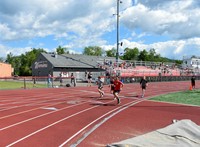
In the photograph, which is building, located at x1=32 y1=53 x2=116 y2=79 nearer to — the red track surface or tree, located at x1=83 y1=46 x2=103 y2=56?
the red track surface

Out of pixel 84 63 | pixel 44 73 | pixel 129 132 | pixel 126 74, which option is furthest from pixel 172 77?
pixel 129 132

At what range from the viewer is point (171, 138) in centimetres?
700

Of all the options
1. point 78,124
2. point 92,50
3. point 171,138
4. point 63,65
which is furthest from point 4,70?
point 171,138

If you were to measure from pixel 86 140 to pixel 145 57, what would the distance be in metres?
88.7

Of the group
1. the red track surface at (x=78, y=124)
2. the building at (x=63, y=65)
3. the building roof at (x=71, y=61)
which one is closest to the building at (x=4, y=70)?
the building at (x=63, y=65)

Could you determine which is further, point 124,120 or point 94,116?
point 94,116

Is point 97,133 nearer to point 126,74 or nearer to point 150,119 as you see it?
point 150,119

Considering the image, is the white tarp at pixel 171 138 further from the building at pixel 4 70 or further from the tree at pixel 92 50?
the tree at pixel 92 50

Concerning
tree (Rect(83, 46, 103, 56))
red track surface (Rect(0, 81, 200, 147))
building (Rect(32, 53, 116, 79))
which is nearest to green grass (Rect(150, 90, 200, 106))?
red track surface (Rect(0, 81, 200, 147))

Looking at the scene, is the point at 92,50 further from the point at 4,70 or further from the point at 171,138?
the point at 171,138

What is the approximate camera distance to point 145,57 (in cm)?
9456

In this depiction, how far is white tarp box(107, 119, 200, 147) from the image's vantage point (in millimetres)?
6359

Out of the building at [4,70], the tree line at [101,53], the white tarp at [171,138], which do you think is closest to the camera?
the white tarp at [171,138]

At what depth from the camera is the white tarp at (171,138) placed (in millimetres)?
6359
